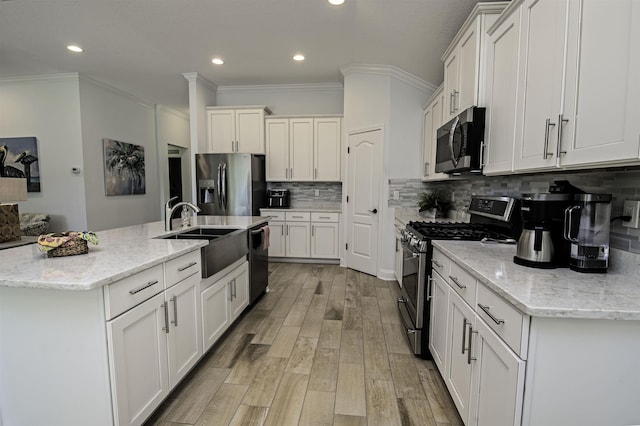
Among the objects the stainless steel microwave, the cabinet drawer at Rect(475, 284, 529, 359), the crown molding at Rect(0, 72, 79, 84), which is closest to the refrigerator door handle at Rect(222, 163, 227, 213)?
the crown molding at Rect(0, 72, 79, 84)

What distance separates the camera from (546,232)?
54.9 inches

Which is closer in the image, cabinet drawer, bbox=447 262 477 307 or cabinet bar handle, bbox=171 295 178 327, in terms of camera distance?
cabinet drawer, bbox=447 262 477 307

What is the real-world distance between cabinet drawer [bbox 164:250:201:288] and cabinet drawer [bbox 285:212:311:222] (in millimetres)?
2939

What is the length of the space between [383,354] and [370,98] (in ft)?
10.7

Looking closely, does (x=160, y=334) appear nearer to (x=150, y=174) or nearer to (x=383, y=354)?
(x=383, y=354)

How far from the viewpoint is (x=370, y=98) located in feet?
13.9

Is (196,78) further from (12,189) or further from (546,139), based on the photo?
(546,139)

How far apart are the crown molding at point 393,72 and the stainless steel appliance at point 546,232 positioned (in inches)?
125

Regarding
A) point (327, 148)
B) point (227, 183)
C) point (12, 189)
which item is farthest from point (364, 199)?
point (12, 189)

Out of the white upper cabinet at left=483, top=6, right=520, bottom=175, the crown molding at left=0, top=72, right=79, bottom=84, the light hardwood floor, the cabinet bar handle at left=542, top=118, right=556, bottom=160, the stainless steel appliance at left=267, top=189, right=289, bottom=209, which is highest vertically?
the crown molding at left=0, top=72, right=79, bottom=84

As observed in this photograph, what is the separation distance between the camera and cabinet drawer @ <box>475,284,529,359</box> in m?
1.05

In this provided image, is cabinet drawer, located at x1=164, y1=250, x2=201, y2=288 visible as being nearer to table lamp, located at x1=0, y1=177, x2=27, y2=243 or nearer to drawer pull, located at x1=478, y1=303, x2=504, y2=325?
drawer pull, located at x1=478, y1=303, x2=504, y2=325

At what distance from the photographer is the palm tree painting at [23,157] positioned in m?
4.89

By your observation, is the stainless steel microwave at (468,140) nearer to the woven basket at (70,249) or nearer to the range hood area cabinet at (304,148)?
the woven basket at (70,249)
